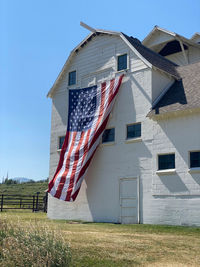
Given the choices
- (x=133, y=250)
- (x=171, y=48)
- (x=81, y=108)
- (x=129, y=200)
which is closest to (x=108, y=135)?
(x=81, y=108)

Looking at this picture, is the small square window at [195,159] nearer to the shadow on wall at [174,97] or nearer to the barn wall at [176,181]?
the barn wall at [176,181]

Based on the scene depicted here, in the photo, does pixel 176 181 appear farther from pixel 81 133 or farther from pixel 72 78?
pixel 72 78

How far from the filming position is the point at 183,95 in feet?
66.0

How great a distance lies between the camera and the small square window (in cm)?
1808

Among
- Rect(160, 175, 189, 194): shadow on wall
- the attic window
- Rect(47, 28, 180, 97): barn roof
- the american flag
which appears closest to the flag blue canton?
the american flag

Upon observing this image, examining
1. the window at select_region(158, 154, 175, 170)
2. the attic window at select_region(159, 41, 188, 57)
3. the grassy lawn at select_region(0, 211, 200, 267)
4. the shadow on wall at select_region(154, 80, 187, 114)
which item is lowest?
the grassy lawn at select_region(0, 211, 200, 267)

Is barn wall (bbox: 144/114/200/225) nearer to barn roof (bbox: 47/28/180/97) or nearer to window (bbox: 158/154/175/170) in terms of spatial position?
window (bbox: 158/154/175/170)

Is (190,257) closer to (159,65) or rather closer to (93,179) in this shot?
(93,179)

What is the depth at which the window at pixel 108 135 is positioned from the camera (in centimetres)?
2225

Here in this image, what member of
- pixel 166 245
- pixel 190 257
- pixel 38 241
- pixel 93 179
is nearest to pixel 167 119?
pixel 93 179

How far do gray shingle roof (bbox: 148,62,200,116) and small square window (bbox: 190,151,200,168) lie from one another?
2.31 meters

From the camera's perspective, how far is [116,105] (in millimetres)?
22344

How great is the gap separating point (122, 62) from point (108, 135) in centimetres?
469

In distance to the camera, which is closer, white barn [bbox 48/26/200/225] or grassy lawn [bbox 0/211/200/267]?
grassy lawn [bbox 0/211/200/267]
